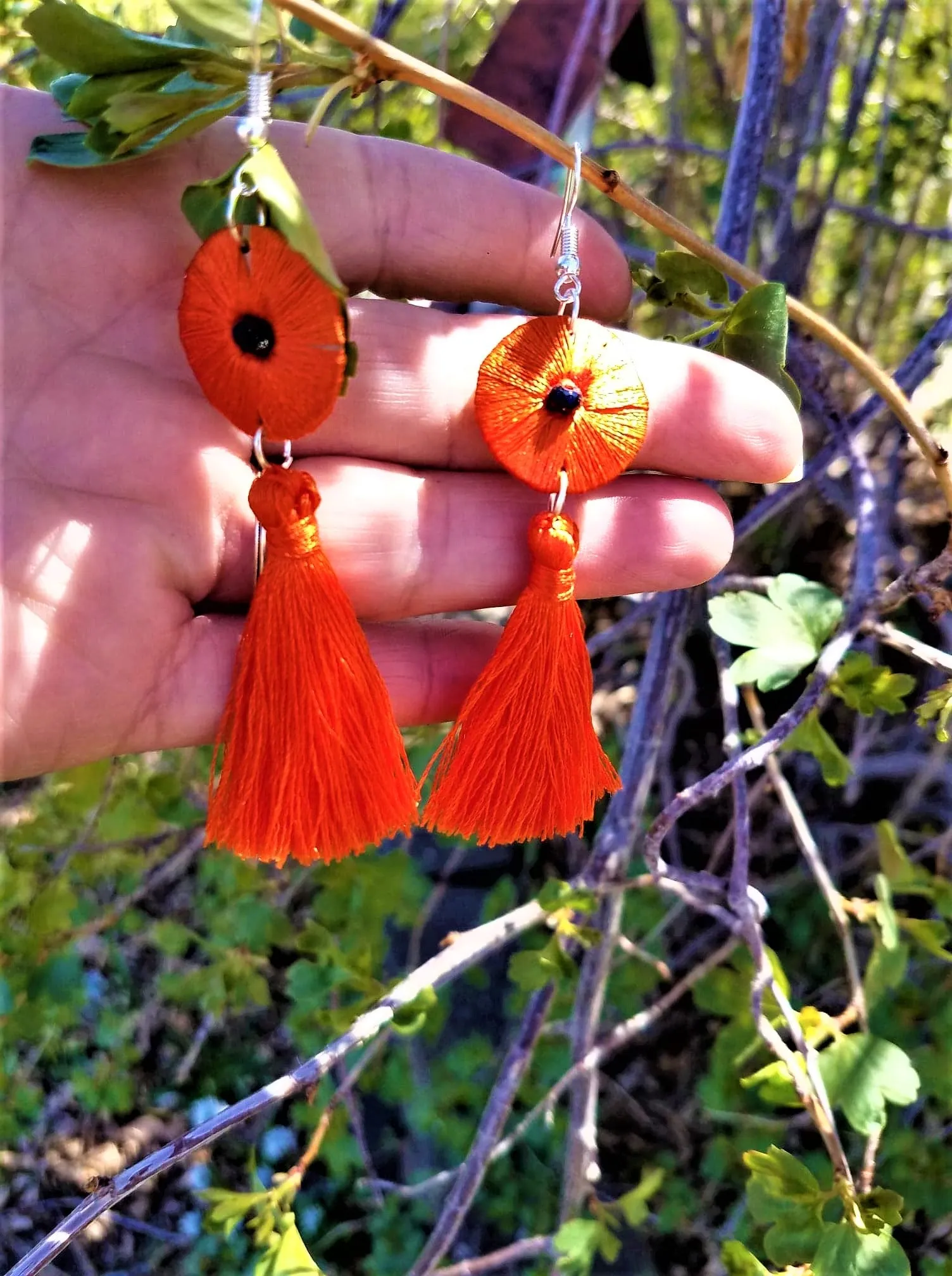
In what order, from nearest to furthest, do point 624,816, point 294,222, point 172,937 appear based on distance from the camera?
1. point 294,222
2. point 624,816
3. point 172,937

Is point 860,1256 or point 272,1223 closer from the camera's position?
point 860,1256

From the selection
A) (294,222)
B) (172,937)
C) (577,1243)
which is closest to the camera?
(294,222)

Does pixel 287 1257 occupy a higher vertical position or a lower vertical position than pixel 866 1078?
lower

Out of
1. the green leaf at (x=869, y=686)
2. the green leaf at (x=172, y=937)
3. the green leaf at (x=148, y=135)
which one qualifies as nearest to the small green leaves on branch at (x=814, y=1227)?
the green leaf at (x=869, y=686)

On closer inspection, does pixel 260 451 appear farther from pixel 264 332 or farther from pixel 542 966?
pixel 542 966

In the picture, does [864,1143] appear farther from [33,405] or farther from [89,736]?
[33,405]

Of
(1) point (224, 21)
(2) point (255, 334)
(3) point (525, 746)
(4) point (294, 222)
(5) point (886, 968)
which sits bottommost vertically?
(5) point (886, 968)

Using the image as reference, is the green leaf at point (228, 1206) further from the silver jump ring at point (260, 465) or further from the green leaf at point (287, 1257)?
the silver jump ring at point (260, 465)

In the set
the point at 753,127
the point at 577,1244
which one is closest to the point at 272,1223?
the point at 577,1244
